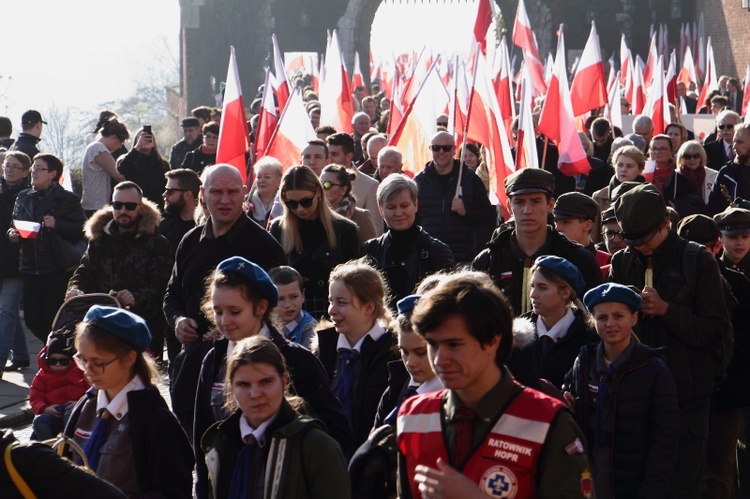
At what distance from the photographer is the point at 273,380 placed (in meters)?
4.21

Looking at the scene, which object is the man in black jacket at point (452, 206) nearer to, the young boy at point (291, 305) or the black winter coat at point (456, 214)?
the black winter coat at point (456, 214)

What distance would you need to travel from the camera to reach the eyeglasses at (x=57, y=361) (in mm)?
6430

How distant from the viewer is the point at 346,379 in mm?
5242

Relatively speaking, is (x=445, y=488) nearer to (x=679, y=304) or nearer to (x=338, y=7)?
(x=679, y=304)

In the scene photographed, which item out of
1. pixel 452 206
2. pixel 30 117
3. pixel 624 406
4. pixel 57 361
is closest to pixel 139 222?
pixel 57 361

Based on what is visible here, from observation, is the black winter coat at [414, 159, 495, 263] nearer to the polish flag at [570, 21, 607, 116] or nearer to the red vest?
the polish flag at [570, 21, 607, 116]

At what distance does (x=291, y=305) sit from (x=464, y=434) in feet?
11.0

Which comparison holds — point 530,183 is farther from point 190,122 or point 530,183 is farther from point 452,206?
point 190,122

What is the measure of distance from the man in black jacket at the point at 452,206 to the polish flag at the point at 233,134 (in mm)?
2326

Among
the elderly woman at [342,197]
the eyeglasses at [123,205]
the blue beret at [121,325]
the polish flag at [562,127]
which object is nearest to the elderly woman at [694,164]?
the polish flag at [562,127]

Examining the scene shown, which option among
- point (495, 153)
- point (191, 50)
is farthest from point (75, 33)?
point (495, 153)

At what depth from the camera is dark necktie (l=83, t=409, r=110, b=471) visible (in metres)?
4.43

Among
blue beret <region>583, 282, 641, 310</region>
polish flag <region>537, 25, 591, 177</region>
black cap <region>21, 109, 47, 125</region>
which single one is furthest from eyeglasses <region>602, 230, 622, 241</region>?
black cap <region>21, 109, 47, 125</region>

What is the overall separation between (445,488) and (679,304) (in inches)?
116
